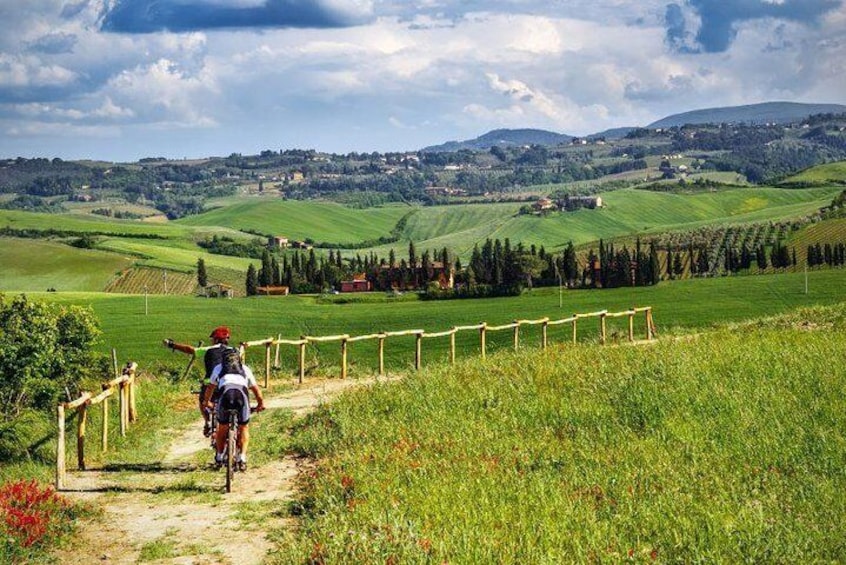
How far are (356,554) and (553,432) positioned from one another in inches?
250

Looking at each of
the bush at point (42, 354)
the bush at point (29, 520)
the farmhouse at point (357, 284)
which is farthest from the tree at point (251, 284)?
the bush at point (29, 520)

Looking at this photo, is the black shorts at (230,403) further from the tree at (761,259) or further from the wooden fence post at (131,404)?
the tree at (761,259)

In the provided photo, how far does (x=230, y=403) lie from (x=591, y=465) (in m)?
5.82

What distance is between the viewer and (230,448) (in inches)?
547

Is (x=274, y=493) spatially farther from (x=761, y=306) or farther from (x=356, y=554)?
(x=761, y=306)

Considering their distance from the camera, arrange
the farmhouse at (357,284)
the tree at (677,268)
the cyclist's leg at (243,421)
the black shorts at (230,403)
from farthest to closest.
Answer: the tree at (677,268), the farmhouse at (357,284), the cyclist's leg at (243,421), the black shorts at (230,403)

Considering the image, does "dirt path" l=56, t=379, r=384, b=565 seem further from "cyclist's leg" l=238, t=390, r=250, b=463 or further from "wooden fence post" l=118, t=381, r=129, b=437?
"wooden fence post" l=118, t=381, r=129, b=437

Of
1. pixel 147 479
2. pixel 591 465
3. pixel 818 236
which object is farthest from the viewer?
pixel 818 236

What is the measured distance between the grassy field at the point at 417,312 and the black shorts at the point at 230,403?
130 ft

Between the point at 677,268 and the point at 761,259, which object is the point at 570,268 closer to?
the point at 677,268

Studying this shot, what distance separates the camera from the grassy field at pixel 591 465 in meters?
9.27

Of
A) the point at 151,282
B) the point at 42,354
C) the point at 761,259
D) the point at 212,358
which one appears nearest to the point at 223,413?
the point at 212,358

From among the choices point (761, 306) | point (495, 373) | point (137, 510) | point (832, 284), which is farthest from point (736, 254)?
point (137, 510)

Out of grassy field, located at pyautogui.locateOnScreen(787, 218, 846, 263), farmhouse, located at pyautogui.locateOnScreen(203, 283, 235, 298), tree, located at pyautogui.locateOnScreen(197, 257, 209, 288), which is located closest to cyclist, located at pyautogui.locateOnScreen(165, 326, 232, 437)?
farmhouse, located at pyautogui.locateOnScreen(203, 283, 235, 298)
